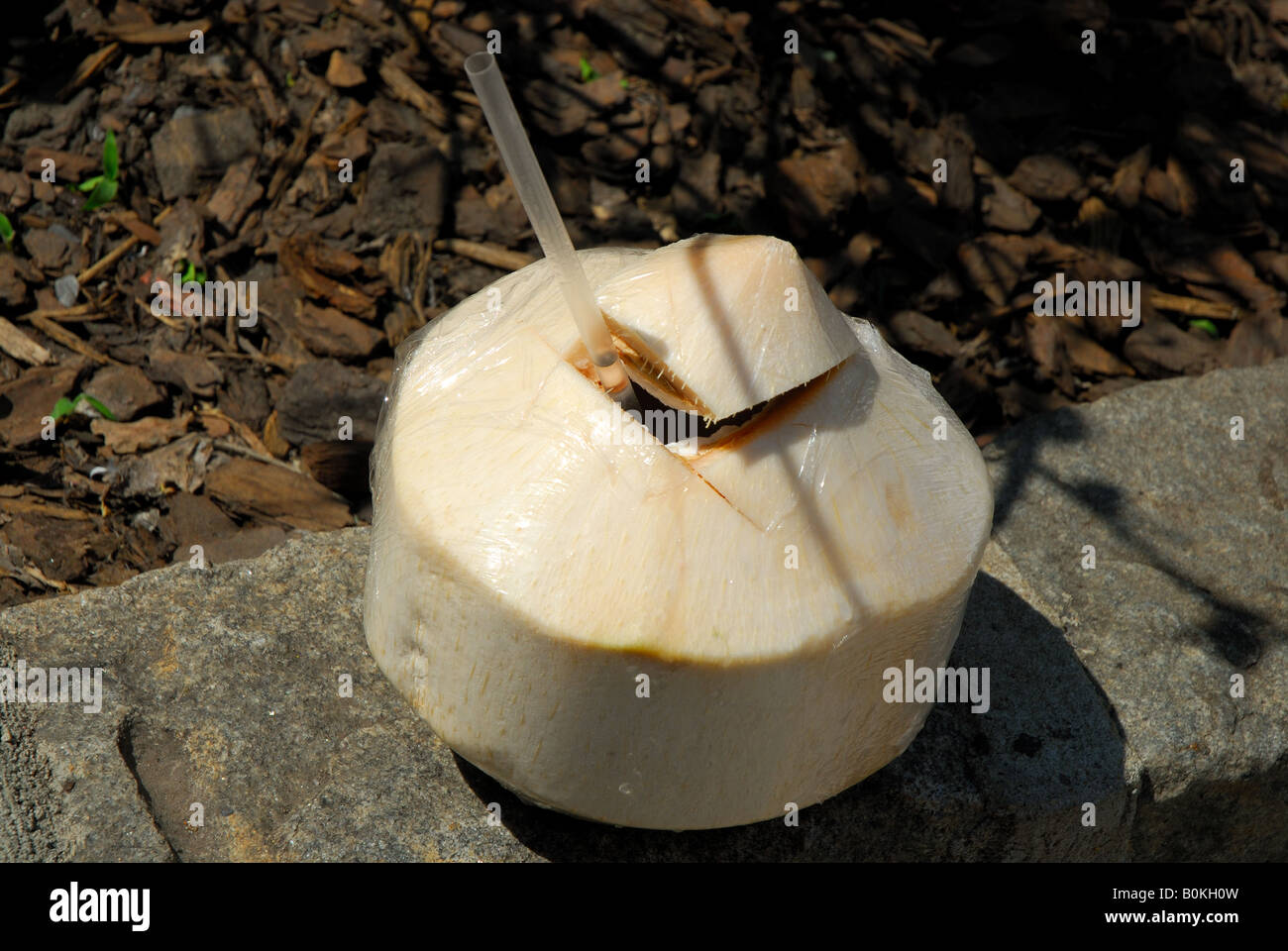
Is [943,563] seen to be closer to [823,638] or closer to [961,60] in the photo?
[823,638]

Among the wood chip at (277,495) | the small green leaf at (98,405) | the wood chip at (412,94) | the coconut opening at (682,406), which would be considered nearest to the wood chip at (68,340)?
the small green leaf at (98,405)

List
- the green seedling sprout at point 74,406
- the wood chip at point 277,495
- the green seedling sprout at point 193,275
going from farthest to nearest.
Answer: the green seedling sprout at point 193,275 < the green seedling sprout at point 74,406 < the wood chip at point 277,495

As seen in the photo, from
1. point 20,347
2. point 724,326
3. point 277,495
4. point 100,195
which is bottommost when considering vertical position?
point 277,495

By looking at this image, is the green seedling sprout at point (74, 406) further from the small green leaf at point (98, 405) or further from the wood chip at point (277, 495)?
the wood chip at point (277, 495)

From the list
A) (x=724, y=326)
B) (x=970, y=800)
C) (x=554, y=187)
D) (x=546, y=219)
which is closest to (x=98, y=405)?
(x=554, y=187)

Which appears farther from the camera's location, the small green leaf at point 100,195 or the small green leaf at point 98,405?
the small green leaf at point 100,195

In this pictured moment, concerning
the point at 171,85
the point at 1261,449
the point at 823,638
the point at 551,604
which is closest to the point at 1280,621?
the point at 1261,449

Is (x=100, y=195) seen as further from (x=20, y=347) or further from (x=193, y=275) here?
(x=20, y=347)
